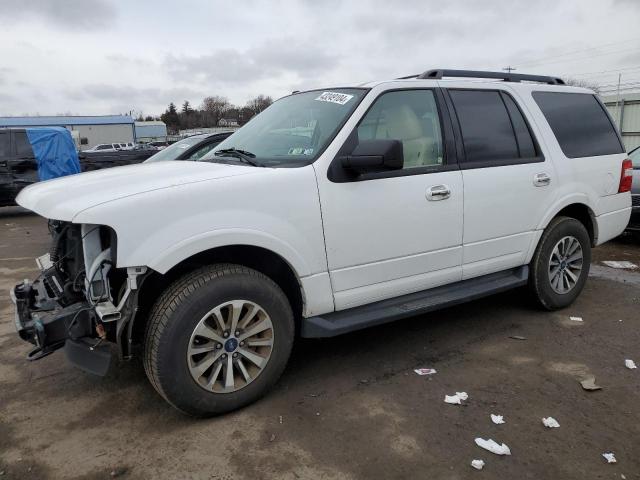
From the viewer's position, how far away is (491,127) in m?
4.11

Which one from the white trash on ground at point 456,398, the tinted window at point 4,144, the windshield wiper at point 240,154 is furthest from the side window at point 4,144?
the white trash on ground at point 456,398

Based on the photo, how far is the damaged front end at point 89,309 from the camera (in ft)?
9.18

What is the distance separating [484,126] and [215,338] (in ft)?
8.54

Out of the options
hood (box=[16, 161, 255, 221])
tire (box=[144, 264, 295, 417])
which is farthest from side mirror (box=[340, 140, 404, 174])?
tire (box=[144, 264, 295, 417])

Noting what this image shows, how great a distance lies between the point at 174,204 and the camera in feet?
9.09

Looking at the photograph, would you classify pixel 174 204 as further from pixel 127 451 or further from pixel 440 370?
pixel 440 370

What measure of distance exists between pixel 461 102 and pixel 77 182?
2763 millimetres

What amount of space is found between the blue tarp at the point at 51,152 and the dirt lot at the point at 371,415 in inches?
338

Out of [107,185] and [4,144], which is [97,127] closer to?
[4,144]

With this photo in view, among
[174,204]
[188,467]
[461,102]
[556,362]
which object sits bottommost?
[556,362]

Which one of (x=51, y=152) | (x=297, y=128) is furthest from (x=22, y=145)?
(x=297, y=128)

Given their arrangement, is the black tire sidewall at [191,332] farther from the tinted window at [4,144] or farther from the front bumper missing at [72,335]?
the tinted window at [4,144]

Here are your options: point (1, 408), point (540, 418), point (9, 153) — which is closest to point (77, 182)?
point (1, 408)

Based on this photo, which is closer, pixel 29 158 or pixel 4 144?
pixel 4 144
